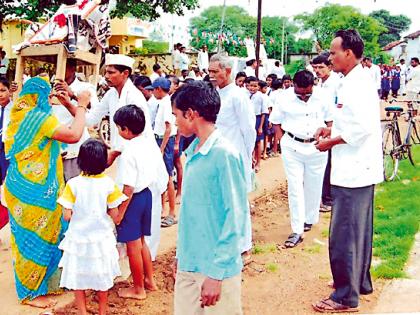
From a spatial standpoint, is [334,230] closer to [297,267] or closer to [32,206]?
[297,267]

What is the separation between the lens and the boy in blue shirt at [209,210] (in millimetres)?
2471

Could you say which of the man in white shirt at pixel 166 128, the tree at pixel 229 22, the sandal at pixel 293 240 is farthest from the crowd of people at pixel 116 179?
the tree at pixel 229 22

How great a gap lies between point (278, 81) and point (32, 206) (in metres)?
7.96

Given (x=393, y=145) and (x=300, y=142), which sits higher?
(x=300, y=142)

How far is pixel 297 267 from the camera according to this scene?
5.25 m

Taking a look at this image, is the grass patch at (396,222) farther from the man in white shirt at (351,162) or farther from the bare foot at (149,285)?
the bare foot at (149,285)

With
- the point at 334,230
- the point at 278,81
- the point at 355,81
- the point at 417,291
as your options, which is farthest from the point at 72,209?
the point at 278,81

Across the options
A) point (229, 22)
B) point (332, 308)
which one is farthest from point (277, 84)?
point (229, 22)

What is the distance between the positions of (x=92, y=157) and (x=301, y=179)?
285 cm

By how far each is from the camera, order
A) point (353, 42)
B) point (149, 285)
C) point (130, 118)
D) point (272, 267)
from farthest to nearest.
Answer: point (272, 267) < point (149, 285) < point (130, 118) < point (353, 42)

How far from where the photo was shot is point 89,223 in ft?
12.5

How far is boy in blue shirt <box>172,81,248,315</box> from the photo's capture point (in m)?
2.47

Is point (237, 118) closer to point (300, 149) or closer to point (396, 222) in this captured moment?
point (300, 149)

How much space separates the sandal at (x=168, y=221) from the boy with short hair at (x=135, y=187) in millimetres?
1960
